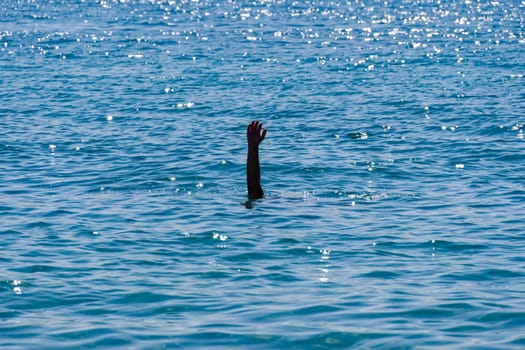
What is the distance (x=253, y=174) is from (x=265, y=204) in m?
0.85

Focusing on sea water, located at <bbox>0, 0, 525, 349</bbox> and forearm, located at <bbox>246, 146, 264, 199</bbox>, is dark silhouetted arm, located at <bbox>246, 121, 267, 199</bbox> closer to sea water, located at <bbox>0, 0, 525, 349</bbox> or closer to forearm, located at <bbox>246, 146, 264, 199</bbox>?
forearm, located at <bbox>246, 146, 264, 199</bbox>

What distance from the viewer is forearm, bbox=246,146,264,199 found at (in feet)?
72.5

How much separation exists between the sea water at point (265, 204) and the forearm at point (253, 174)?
0.38 m

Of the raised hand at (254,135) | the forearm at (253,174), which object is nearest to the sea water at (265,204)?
the forearm at (253,174)

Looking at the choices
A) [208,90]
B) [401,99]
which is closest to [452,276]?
[401,99]

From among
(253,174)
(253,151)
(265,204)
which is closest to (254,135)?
(253,151)

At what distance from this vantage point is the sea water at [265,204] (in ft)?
48.0

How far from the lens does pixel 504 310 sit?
48.9 feet

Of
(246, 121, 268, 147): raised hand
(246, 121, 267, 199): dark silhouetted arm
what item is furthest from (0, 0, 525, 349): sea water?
(246, 121, 268, 147): raised hand

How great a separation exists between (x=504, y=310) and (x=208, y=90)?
30069mm

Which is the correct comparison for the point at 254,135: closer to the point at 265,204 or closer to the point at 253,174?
the point at 253,174

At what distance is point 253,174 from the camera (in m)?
22.5

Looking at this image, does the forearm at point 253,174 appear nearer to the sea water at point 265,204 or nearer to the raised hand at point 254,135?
the raised hand at point 254,135

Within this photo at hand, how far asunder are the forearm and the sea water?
38 centimetres
